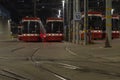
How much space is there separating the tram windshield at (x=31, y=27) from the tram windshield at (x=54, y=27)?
148 cm

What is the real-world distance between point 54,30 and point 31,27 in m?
3.21

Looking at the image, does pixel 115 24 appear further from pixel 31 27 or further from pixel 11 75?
pixel 11 75

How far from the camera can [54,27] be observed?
2245 inches

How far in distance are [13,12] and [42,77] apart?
95.8 metres

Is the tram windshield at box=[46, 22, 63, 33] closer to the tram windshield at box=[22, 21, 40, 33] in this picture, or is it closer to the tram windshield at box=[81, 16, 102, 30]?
the tram windshield at box=[22, 21, 40, 33]

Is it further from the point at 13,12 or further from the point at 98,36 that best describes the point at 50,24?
the point at 13,12

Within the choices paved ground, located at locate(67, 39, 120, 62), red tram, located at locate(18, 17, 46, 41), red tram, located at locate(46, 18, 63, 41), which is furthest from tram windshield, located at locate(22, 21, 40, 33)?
paved ground, located at locate(67, 39, 120, 62)

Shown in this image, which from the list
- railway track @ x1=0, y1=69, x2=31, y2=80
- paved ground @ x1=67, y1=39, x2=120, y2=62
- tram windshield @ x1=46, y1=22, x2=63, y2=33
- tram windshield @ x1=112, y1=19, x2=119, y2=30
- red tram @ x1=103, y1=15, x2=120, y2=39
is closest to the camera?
railway track @ x1=0, y1=69, x2=31, y2=80

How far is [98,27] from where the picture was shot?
57.4m

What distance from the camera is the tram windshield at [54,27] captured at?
2227 inches

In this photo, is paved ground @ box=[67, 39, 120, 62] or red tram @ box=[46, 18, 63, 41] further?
red tram @ box=[46, 18, 63, 41]

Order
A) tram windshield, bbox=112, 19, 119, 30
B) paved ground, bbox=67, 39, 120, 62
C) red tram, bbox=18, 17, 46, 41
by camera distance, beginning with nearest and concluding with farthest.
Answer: paved ground, bbox=67, 39, 120, 62 < red tram, bbox=18, 17, 46, 41 < tram windshield, bbox=112, 19, 119, 30

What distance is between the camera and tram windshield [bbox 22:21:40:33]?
56.2m

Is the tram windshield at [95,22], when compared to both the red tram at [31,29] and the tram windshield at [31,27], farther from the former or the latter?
the tram windshield at [31,27]
